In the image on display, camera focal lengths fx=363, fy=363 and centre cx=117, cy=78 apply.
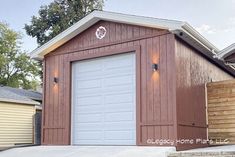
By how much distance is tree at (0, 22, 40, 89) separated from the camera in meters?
30.6

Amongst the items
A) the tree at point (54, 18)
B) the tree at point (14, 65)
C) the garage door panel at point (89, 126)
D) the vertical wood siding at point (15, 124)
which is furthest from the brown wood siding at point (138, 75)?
the tree at point (14, 65)

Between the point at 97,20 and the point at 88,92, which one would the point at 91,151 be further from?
the point at 97,20

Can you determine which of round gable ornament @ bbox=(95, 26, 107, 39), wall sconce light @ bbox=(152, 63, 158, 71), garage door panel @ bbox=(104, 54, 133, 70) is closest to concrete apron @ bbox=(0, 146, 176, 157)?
wall sconce light @ bbox=(152, 63, 158, 71)

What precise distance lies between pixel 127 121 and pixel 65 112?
7.55 feet

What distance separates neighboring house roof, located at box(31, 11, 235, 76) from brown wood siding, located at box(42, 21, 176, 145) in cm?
20

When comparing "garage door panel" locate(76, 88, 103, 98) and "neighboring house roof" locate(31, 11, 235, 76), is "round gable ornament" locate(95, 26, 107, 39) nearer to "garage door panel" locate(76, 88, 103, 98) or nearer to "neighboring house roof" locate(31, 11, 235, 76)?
"neighboring house roof" locate(31, 11, 235, 76)

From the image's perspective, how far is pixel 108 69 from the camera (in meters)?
10.9

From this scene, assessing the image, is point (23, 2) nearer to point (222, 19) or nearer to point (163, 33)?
point (222, 19)

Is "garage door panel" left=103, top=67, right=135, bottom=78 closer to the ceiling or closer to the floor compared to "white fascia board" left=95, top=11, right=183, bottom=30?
closer to the floor

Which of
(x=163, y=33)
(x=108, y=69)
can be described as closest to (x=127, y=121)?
(x=108, y=69)

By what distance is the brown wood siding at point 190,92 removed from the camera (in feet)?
31.3

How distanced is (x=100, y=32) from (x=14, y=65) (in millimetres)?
21851

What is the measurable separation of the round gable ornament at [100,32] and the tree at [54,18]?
13.0 meters

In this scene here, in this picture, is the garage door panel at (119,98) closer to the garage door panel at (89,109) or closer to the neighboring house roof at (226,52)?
the garage door panel at (89,109)
